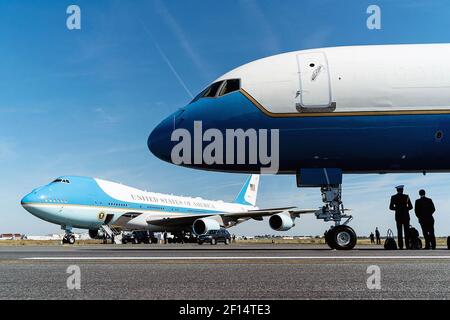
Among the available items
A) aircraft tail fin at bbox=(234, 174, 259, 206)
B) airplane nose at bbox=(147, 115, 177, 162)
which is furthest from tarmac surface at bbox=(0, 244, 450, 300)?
aircraft tail fin at bbox=(234, 174, 259, 206)

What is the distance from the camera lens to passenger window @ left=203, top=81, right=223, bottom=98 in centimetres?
1167

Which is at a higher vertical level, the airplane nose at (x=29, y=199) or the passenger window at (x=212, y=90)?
the passenger window at (x=212, y=90)

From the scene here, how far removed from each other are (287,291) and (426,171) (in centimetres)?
952

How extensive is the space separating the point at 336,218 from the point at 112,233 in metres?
27.4

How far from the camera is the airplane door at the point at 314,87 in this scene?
10.8m

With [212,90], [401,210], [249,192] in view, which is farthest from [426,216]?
[249,192]

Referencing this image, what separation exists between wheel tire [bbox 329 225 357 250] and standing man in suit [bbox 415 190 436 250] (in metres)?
3.05

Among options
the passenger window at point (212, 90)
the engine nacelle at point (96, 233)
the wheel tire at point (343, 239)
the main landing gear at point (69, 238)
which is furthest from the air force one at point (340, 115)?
the engine nacelle at point (96, 233)

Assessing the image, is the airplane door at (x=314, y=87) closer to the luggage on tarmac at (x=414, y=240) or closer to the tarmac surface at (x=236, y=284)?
the luggage on tarmac at (x=414, y=240)

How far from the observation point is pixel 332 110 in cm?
1077

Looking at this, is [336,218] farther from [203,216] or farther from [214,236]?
[203,216]

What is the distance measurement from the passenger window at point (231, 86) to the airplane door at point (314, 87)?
159 centimetres
